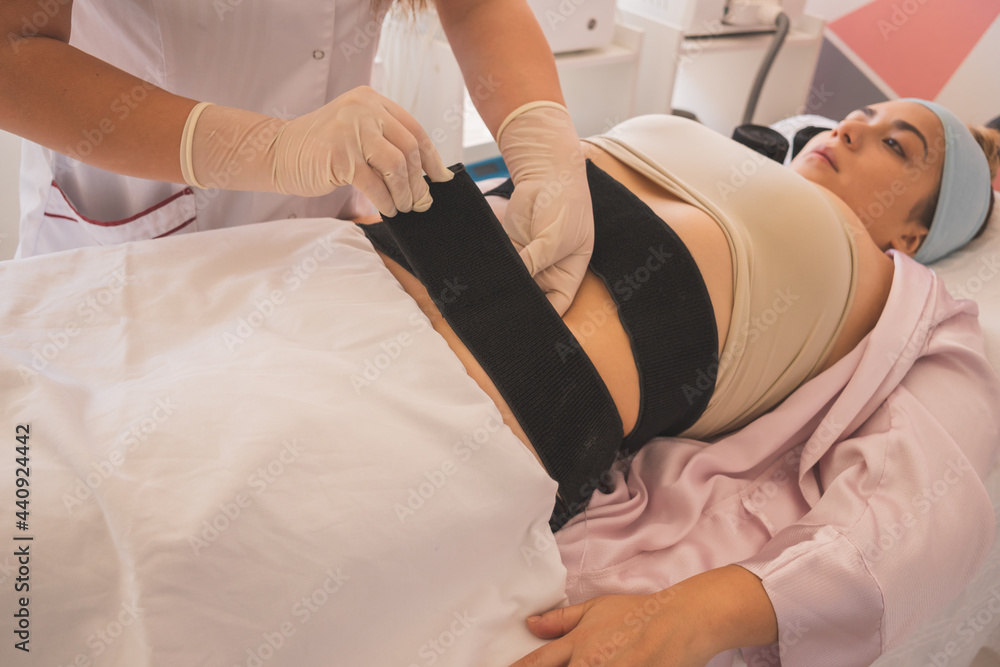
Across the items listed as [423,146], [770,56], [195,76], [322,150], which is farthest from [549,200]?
[770,56]

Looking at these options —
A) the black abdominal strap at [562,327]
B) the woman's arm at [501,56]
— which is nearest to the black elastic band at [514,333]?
the black abdominal strap at [562,327]

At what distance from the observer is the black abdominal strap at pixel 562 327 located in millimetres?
864

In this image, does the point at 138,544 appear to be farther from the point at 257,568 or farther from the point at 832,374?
the point at 832,374

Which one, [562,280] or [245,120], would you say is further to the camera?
[562,280]

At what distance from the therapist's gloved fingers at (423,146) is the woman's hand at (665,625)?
0.61m

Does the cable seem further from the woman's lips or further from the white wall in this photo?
the white wall

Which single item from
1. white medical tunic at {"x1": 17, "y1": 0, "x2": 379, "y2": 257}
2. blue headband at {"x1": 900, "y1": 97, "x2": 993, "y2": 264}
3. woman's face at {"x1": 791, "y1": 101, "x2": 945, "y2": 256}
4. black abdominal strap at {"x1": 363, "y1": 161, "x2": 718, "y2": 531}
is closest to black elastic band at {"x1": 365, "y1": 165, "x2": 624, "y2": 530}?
black abdominal strap at {"x1": 363, "y1": 161, "x2": 718, "y2": 531}

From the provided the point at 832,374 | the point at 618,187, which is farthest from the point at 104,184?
the point at 832,374

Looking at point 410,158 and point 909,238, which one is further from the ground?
point 410,158

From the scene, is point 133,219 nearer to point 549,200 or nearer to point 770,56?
point 549,200

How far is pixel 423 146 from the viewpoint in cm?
89

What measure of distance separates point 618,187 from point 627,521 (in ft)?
1.88

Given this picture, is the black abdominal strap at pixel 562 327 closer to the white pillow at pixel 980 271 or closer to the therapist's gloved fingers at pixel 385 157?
the therapist's gloved fingers at pixel 385 157

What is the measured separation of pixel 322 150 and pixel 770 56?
6.23ft
